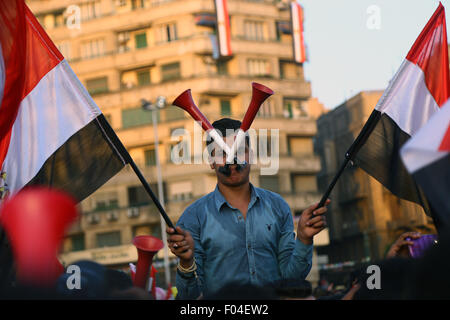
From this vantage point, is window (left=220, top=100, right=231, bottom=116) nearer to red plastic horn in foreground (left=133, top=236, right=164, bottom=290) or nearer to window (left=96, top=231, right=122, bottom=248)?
window (left=96, top=231, right=122, bottom=248)

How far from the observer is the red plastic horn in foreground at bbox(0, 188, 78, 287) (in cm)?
327

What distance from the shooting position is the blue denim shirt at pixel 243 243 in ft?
15.6

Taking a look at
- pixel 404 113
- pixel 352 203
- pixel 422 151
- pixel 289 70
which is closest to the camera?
pixel 422 151

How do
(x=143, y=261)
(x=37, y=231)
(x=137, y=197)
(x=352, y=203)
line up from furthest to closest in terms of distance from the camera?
(x=352, y=203), (x=137, y=197), (x=143, y=261), (x=37, y=231)

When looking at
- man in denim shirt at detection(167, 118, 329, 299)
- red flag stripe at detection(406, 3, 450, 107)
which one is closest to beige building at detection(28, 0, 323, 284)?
red flag stripe at detection(406, 3, 450, 107)

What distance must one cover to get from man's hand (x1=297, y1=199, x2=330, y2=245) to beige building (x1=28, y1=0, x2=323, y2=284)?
39.5 m

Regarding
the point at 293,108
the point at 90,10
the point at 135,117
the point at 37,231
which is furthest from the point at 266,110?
the point at 37,231

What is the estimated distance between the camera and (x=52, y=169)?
485cm

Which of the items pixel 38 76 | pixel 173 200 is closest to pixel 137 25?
pixel 173 200

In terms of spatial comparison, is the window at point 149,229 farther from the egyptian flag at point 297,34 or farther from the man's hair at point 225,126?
the man's hair at point 225,126

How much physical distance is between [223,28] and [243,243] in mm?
42064


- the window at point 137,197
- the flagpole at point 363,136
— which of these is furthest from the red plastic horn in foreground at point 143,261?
the window at point 137,197

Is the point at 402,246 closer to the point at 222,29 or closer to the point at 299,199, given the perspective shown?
the point at 222,29

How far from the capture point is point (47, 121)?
4.95 m
